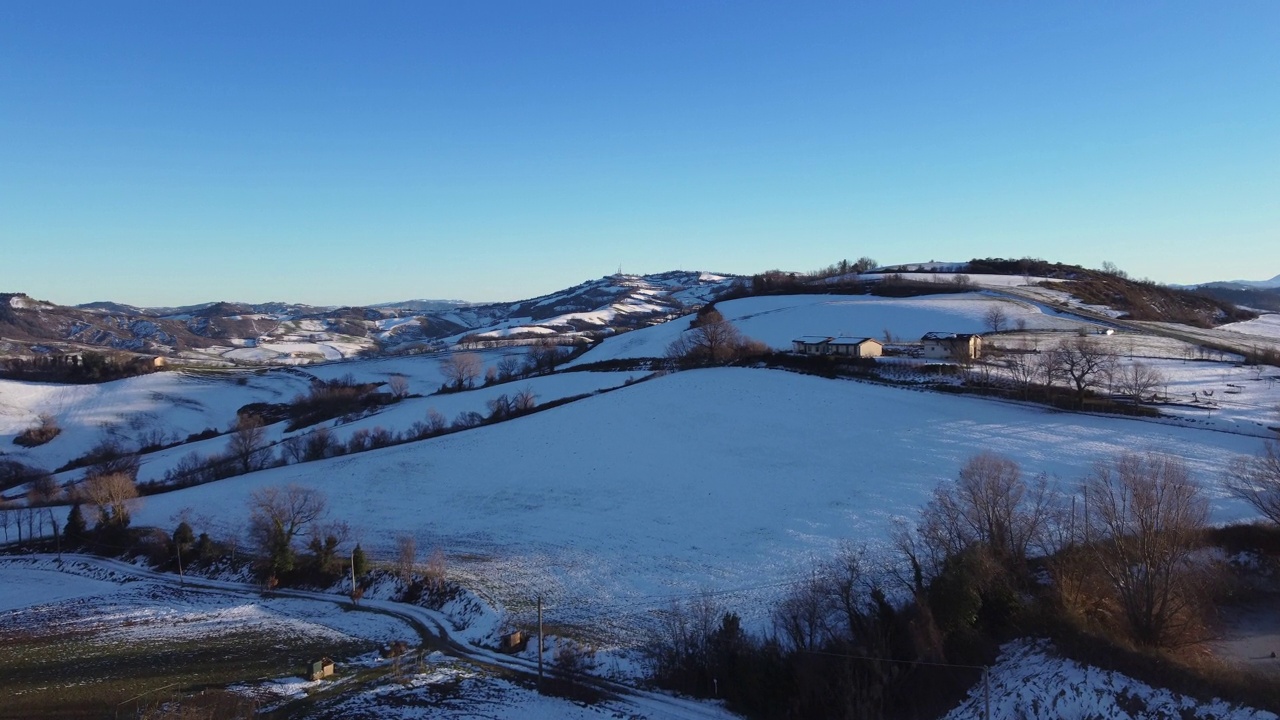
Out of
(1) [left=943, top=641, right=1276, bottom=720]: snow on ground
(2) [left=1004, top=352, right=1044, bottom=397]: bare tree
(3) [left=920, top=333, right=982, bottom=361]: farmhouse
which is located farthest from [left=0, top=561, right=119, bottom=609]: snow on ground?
(3) [left=920, top=333, right=982, bottom=361]: farmhouse

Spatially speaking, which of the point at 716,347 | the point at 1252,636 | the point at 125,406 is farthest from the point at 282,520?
the point at 125,406

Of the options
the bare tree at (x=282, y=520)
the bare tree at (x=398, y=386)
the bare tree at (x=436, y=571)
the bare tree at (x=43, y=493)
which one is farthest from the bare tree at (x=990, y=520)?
the bare tree at (x=398, y=386)

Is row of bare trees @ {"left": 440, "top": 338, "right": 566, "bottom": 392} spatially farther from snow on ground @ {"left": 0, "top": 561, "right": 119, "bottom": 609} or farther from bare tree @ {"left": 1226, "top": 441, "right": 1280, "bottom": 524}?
bare tree @ {"left": 1226, "top": 441, "right": 1280, "bottom": 524}

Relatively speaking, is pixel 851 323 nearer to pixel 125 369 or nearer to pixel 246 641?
pixel 246 641

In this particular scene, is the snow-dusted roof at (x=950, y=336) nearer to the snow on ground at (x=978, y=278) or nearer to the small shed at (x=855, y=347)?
the small shed at (x=855, y=347)

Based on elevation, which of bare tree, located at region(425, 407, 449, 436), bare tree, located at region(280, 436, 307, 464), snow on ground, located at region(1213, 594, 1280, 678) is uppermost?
bare tree, located at region(425, 407, 449, 436)
